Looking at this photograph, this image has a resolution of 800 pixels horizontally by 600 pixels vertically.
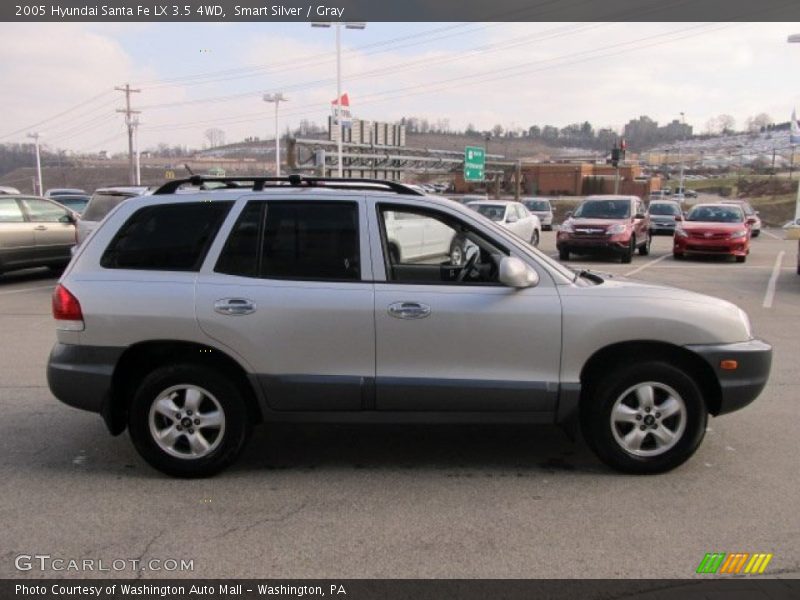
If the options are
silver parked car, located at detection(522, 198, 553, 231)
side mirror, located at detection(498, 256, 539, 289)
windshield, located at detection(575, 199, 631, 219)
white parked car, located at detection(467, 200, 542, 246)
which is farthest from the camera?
silver parked car, located at detection(522, 198, 553, 231)

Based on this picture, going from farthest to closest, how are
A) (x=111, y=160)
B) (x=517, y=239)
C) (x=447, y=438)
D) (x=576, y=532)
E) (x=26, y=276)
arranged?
(x=111, y=160)
(x=26, y=276)
(x=447, y=438)
(x=517, y=239)
(x=576, y=532)

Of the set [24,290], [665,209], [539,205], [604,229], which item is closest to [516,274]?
[24,290]

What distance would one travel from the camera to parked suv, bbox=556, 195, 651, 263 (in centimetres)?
1788

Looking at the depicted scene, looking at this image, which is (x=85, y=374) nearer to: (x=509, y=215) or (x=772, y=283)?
(x=772, y=283)

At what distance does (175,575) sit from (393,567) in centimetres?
104

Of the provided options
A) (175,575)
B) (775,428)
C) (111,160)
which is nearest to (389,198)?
(175,575)

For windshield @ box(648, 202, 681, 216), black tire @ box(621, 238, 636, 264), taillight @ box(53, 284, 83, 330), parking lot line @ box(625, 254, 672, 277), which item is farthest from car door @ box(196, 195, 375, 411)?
windshield @ box(648, 202, 681, 216)

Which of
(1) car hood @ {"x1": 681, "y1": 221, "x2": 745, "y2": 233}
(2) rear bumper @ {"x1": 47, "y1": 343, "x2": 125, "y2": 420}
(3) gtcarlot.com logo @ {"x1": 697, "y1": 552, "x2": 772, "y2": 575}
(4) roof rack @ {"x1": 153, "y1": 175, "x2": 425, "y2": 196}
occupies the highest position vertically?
(4) roof rack @ {"x1": 153, "y1": 175, "x2": 425, "y2": 196}

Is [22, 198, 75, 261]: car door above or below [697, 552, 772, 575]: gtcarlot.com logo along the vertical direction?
above

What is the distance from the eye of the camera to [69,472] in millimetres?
4469

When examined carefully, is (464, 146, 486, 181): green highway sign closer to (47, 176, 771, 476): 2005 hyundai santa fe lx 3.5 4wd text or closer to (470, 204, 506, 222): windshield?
(470, 204, 506, 222): windshield

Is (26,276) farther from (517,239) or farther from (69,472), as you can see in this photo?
(517,239)

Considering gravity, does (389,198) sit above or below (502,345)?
above

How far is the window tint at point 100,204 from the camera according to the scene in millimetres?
12719
